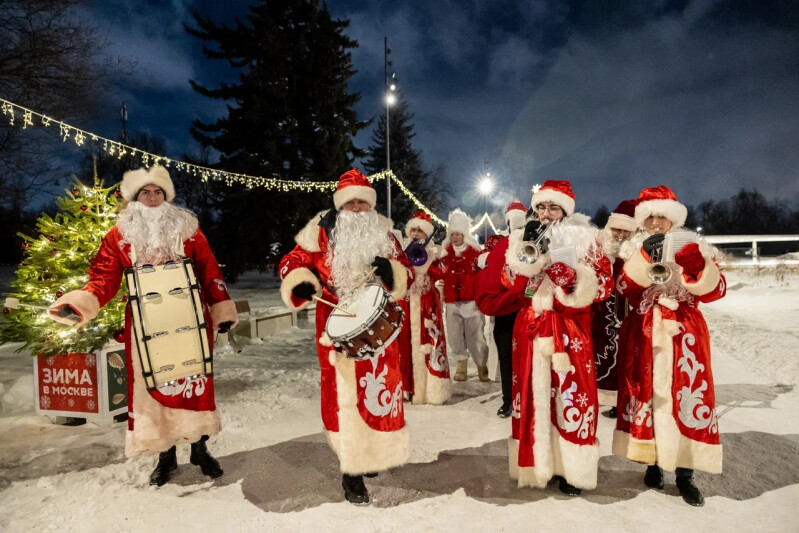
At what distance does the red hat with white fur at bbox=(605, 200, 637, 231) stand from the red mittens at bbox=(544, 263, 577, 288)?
1.56 meters

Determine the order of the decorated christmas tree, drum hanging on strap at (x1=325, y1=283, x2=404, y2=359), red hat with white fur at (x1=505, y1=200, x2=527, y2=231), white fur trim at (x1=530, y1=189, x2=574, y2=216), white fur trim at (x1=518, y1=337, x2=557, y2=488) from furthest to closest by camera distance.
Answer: red hat with white fur at (x1=505, y1=200, x2=527, y2=231), the decorated christmas tree, white fur trim at (x1=530, y1=189, x2=574, y2=216), white fur trim at (x1=518, y1=337, x2=557, y2=488), drum hanging on strap at (x1=325, y1=283, x2=404, y2=359)

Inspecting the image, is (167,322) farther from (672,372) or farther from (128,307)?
(672,372)

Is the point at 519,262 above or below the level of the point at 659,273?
above

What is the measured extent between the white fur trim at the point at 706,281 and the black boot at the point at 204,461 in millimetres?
3407

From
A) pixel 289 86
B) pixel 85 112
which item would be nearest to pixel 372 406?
pixel 85 112

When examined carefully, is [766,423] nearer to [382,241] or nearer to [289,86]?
[382,241]

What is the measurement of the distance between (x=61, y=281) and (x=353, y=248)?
3.41m

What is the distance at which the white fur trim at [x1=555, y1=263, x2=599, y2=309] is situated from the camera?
9.48ft

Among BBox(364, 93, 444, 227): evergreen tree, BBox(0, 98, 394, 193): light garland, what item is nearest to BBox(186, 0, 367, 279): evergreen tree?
BBox(0, 98, 394, 193): light garland

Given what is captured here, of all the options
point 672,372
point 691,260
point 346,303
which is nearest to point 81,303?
point 346,303

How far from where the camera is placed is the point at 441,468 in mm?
3596

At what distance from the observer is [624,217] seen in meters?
4.16

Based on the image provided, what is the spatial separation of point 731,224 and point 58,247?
6611 centimetres

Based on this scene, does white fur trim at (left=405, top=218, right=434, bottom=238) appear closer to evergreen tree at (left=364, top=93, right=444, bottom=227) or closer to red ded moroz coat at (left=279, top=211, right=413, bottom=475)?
red ded moroz coat at (left=279, top=211, right=413, bottom=475)
